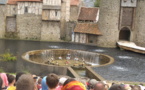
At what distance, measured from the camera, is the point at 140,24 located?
96.0 ft

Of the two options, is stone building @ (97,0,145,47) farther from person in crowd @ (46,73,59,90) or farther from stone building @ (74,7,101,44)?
person in crowd @ (46,73,59,90)

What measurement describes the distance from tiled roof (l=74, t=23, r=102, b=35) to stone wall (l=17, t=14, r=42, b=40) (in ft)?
18.5

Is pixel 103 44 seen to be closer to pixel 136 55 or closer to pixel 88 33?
pixel 88 33

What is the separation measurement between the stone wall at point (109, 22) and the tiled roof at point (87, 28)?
27.1 inches

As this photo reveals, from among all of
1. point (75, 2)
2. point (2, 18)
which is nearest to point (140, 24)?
point (75, 2)

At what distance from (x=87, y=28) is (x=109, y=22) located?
3161 millimetres

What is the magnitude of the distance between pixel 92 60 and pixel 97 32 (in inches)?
295

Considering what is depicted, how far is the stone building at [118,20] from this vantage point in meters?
29.7

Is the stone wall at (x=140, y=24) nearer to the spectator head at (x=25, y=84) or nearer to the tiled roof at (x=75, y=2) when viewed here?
the tiled roof at (x=75, y=2)

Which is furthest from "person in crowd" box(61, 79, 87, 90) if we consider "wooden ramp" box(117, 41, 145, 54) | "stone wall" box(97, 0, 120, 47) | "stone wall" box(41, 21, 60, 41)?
"stone wall" box(41, 21, 60, 41)

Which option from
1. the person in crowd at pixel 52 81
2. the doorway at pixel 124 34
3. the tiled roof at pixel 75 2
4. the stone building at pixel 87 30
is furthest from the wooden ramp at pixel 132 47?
the person in crowd at pixel 52 81

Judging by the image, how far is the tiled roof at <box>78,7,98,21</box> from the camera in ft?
113

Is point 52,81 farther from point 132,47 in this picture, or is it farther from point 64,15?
point 64,15

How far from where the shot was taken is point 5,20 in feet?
111
